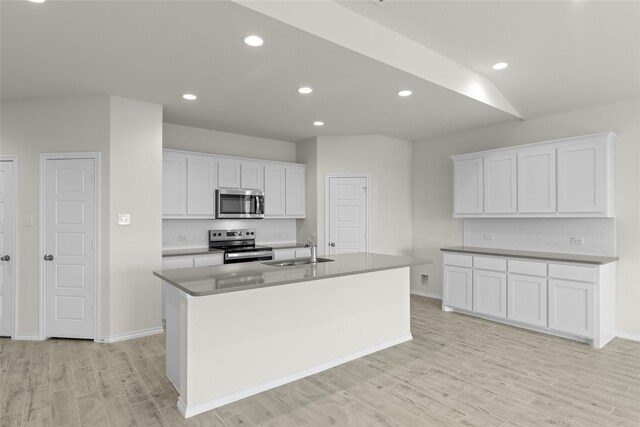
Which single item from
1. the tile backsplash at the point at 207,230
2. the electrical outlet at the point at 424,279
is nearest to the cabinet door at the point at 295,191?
the tile backsplash at the point at 207,230

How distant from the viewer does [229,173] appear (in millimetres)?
5344

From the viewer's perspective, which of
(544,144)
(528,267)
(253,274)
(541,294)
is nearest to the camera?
(253,274)

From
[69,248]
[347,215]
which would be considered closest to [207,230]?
[69,248]

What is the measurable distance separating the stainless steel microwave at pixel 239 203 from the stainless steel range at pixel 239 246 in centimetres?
43

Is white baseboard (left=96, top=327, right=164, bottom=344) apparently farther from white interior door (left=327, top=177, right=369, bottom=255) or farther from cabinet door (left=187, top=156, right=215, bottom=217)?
white interior door (left=327, top=177, right=369, bottom=255)

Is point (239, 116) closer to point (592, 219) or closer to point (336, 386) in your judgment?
point (336, 386)

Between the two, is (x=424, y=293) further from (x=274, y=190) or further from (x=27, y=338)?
(x=27, y=338)

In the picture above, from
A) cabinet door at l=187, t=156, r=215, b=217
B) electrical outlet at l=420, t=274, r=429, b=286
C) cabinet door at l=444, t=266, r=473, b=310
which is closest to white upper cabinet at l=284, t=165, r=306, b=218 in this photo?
cabinet door at l=187, t=156, r=215, b=217

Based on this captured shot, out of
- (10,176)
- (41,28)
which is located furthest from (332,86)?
(10,176)

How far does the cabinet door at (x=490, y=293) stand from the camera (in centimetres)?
448

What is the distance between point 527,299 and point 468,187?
5.55 feet

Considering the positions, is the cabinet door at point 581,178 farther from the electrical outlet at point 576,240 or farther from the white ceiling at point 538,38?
the white ceiling at point 538,38

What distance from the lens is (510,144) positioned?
5027mm

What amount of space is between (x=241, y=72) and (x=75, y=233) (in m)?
2.60
